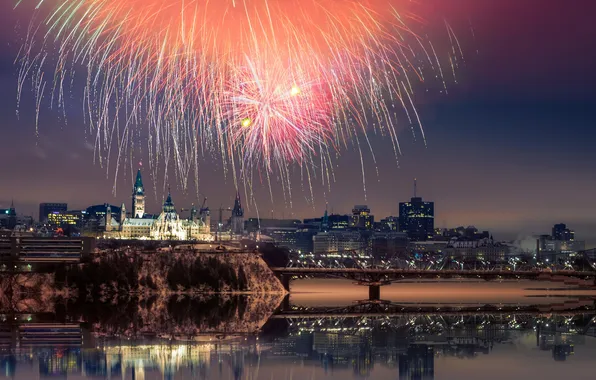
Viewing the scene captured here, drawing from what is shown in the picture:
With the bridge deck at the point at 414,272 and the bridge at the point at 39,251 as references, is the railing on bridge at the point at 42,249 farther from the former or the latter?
the bridge deck at the point at 414,272

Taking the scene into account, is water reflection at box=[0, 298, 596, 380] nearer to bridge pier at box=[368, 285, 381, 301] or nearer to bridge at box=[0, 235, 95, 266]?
bridge pier at box=[368, 285, 381, 301]

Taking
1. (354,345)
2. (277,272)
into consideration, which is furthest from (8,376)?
(277,272)

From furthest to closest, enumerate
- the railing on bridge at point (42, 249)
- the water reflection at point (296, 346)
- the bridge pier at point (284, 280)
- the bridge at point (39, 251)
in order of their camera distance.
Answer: the railing on bridge at point (42, 249)
the bridge pier at point (284, 280)
the bridge at point (39, 251)
the water reflection at point (296, 346)

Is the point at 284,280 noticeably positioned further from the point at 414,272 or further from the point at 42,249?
the point at 42,249

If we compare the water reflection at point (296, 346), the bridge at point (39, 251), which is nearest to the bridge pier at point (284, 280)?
the bridge at point (39, 251)

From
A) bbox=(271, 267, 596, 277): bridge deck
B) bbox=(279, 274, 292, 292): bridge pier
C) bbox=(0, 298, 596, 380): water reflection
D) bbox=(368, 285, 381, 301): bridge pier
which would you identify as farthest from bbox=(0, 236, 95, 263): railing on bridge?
bbox=(0, 298, 596, 380): water reflection

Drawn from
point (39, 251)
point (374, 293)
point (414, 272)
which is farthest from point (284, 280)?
point (39, 251)
